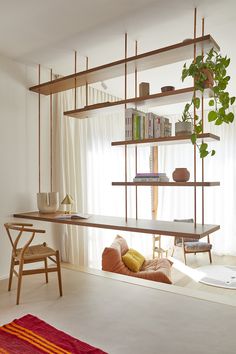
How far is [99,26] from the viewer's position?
2664mm

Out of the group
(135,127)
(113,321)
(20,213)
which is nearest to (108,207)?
(20,213)

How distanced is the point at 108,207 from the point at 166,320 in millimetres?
2706

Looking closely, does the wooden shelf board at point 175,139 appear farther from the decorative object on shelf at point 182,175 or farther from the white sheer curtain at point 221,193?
the white sheer curtain at point 221,193

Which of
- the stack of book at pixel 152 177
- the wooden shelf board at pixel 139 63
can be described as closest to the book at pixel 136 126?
the stack of book at pixel 152 177

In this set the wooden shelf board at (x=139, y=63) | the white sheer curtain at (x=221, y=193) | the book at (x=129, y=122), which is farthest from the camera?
the white sheer curtain at (x=221, y=193)

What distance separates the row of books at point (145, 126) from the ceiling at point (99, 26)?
0.72 meters

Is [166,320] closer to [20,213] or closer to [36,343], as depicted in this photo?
[36,343]

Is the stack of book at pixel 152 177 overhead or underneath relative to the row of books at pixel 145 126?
underneath

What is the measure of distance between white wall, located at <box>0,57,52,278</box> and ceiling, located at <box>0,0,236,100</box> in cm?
27

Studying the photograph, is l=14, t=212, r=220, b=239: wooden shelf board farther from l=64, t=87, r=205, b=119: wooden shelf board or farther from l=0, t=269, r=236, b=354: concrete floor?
l=64, t=87, r=205, b=119: wooden shelf board

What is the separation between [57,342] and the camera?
200 cm

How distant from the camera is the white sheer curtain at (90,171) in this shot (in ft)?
13.0

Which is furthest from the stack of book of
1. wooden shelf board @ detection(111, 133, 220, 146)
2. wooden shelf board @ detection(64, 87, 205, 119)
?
wooden shelf board @ detection(64, 87, 205, 119)

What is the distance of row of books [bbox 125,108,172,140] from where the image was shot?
2.74 metres
